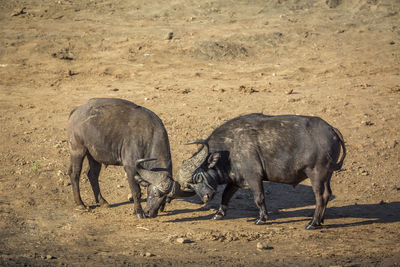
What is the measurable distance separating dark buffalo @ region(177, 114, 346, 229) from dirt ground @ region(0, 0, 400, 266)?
676 millimetres

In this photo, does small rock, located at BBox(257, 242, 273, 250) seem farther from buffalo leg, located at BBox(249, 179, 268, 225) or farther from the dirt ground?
buffalo leg, located at BBox(249, 179, 268, 225)

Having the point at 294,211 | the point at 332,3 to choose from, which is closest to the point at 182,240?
the point at 294,211

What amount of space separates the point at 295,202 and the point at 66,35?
11913 millimetres

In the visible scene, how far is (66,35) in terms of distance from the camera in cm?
1877

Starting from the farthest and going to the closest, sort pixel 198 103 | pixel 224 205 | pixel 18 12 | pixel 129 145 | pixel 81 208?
1. pixel 18 12
2. pixel 198 103
3. pixel 81 208
4. pixel 224 205
5. pixel 129 145

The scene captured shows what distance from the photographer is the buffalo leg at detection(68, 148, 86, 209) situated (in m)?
9.19

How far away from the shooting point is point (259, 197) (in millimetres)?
8516

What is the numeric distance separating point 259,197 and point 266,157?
25.7 inches

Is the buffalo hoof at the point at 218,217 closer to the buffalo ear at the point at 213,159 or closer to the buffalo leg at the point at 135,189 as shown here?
the buffalo ear at the point at 213,159

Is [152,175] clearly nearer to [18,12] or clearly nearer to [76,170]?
[76,170]

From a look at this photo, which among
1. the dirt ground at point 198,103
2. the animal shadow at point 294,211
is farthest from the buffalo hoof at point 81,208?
the animal shadow at point 294,211

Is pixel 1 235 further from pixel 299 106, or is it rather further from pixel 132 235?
pixel 299 106

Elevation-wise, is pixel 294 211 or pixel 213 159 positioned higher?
pixel 213 159

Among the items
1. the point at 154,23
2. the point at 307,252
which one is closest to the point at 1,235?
the point at 307,252
